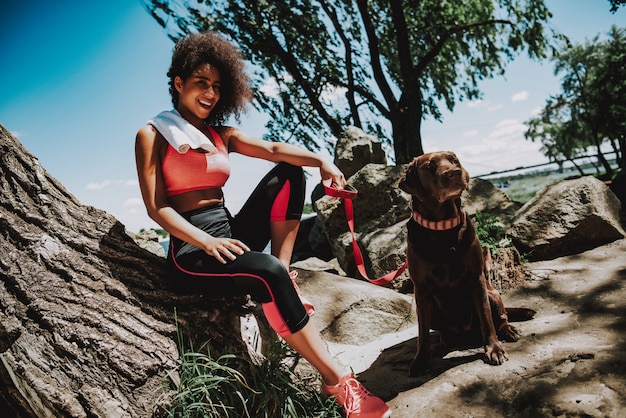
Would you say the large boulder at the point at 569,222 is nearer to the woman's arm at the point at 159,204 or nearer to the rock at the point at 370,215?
the rock at the point at 370,215

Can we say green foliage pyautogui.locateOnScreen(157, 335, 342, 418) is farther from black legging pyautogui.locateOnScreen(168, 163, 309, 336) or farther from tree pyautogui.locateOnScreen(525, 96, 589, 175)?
tree pyautogui.locateOnScreen(525, 96, 589, 175)

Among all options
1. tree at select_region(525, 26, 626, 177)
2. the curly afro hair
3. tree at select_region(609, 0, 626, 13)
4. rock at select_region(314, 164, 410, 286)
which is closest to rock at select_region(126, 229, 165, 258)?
rock at select_region(314, 164, 410, 286)

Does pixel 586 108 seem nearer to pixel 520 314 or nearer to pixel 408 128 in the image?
pixel 408 128

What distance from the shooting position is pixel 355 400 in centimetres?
205

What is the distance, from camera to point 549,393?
6.05 feet

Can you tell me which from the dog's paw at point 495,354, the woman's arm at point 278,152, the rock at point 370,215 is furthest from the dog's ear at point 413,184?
the rock at point 370,215

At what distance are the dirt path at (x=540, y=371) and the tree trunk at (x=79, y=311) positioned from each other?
1.09 metres

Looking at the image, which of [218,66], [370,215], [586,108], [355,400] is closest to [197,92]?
[218,66]

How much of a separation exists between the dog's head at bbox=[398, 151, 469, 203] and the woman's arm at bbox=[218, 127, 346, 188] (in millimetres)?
484

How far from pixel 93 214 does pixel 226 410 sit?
1.44m

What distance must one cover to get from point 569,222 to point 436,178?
9.19ft

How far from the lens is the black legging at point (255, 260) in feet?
6.58

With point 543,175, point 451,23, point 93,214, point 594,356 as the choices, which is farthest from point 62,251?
point 543,175

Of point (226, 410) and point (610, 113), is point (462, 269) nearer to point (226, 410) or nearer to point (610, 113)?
point (226, 410)
